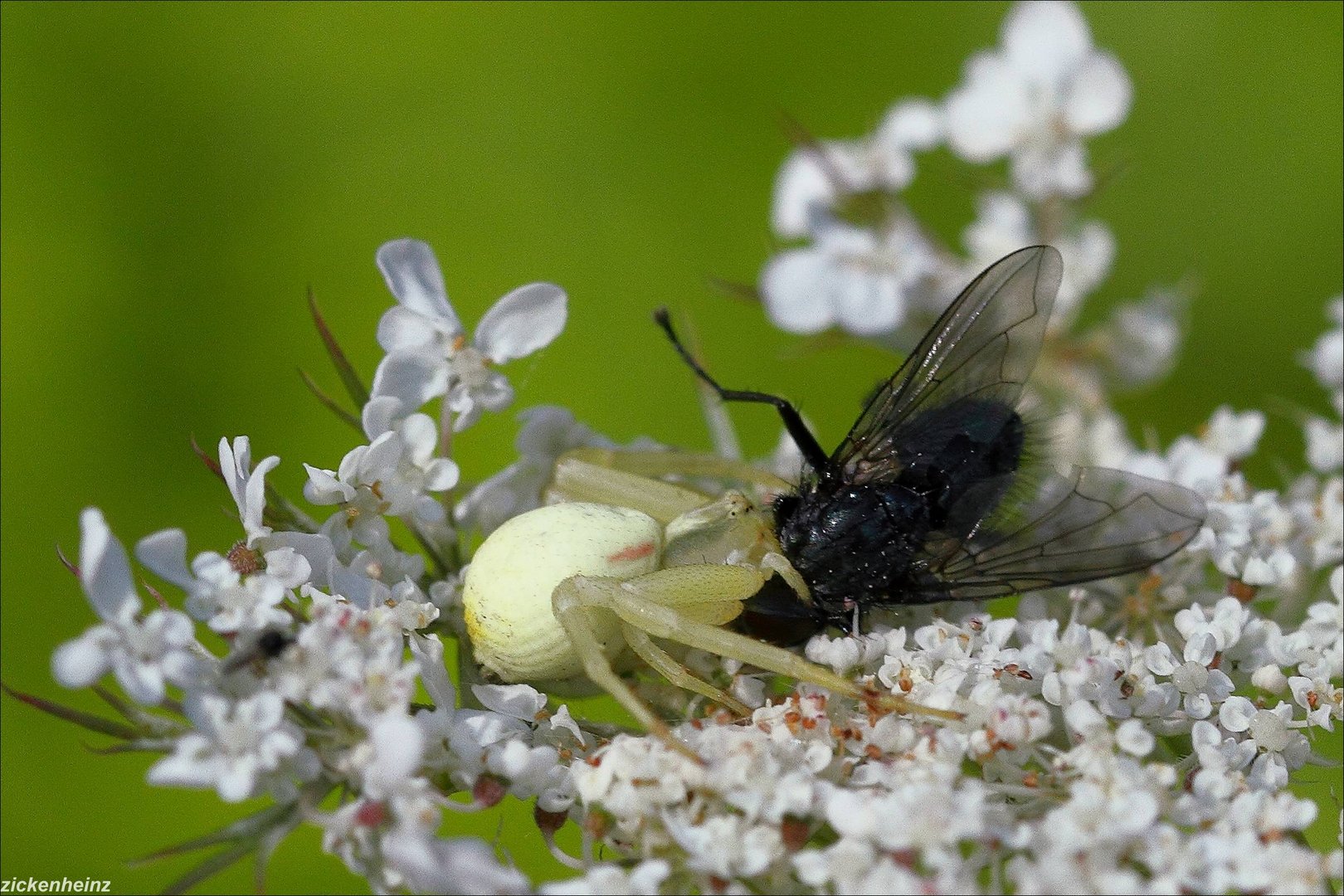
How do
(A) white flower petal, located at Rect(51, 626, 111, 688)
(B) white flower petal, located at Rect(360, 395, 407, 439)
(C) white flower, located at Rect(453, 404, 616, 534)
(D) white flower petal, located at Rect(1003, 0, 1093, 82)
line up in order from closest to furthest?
(A) white flower petal, located at Rect(51, 626, 111, 688) → (B) white flower petal, located at Rect(360, 395, 407, 439) → (C) white flower, located at Rect(453, 404, 616, 534) → (D) white flower petal, located at Rect(1003, 0, 1093, 82)

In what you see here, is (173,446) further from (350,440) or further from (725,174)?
(725,174)

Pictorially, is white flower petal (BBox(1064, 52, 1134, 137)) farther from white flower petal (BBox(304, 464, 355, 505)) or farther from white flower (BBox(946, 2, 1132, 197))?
white flower petal (BBox(304, 464, 355, 505))

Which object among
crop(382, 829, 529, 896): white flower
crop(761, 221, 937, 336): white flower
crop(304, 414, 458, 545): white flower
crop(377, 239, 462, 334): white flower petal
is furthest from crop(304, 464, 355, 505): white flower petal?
crop(761, 221, 937, 336): white flower


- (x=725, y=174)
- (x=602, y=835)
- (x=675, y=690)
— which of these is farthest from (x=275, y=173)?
(x=602, y=835)

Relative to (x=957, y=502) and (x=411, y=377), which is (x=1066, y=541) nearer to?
(x=957, y=502)

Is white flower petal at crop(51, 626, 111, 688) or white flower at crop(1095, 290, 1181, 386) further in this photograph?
white flower at crop(1095, 290, 1181, 386)

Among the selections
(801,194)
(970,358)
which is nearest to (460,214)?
(801,194)
